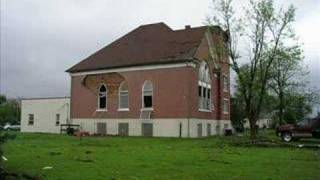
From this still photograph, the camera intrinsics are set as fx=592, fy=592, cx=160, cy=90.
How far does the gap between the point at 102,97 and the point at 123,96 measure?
11.0 ft

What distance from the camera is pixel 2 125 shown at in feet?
48.1

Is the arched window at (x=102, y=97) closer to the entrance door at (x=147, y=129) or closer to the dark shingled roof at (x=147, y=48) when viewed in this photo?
the dark shingled roof at (x=147, y=48)

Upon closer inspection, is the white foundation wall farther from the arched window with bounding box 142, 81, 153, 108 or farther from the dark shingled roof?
the dark shingled roof

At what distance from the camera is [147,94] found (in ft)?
200

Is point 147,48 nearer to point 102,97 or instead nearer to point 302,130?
point 102,97

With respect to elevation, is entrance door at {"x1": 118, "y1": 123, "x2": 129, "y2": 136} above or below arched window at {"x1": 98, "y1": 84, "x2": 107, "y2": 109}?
below

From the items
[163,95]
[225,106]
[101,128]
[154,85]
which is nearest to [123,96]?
[101,128]

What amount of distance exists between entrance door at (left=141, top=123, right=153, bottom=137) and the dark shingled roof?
6.33 metres

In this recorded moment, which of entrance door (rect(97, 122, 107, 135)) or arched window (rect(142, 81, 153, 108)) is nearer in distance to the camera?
arched window (rect(142, 81, 153, 108))

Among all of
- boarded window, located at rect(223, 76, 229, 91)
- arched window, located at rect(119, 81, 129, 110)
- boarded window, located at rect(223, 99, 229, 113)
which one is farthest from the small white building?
boarded window, located at rect(223, 76, 229, 91)

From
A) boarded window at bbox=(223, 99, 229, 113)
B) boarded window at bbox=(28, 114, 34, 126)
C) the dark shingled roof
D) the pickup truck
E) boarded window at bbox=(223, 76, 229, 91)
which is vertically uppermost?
the dark shingled roof

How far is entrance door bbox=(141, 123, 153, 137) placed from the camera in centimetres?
6003

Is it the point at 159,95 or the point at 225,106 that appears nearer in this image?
the point at 159,95

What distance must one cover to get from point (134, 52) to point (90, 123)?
934 centimetres
